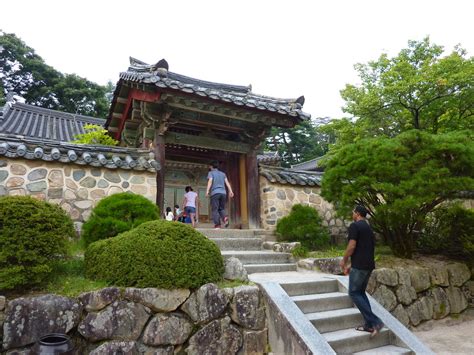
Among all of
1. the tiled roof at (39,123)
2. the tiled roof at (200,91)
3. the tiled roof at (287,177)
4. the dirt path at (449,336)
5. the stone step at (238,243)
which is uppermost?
the tiled roof at (39,123)

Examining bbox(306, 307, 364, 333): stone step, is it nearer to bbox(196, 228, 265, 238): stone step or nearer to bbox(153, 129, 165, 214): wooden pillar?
bbox(196, 228, 265, 238): stone step

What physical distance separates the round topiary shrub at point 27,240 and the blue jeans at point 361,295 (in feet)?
13.0

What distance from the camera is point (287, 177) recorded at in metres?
9.26

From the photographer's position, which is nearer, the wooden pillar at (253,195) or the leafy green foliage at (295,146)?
the wooden pillar at (253,195)

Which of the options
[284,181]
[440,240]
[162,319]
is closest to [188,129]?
[284,181]

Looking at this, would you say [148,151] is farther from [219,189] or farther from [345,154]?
[345,154]

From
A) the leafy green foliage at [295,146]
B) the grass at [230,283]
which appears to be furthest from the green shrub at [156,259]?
the leafy green foliage at [295,146]

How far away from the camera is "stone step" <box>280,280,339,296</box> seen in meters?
4.99

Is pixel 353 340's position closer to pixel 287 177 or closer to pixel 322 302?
pixel 322 302

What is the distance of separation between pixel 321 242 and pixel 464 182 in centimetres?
325

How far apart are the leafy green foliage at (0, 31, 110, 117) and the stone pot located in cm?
2714

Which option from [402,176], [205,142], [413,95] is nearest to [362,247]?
[402,176]

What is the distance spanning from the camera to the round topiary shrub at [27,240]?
3.69m

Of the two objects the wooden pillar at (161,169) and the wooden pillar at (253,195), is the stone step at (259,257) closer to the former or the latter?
the wooden pillar at (253,195)
